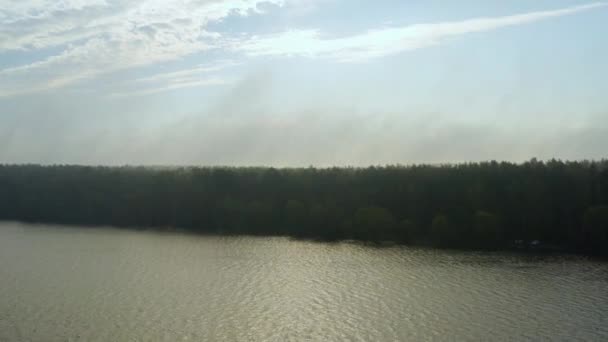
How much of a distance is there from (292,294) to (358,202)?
55.0 feet

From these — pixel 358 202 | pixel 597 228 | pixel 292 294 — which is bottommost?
pixel 292 294

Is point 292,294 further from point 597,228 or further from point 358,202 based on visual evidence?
point 597,228

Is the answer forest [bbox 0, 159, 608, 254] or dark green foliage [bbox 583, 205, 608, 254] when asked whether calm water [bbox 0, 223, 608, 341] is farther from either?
forest [bbox 0, 159, 608, 254]

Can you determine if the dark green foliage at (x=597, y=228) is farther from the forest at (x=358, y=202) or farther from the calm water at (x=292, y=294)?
the calm water at (x=292, y=294)

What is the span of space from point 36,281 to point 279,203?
19.2 meters

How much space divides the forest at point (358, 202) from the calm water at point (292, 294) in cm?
370

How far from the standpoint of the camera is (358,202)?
1388 inches

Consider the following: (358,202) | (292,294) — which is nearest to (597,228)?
(358,202)

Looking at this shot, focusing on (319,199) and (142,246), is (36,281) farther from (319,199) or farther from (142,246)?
(319,199)

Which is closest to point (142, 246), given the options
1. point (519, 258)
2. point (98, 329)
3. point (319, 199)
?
point (319, 199)

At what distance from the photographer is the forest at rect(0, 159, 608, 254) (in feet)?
100

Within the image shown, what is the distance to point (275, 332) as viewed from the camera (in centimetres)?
1507

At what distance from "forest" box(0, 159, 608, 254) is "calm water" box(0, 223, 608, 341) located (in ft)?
12.1

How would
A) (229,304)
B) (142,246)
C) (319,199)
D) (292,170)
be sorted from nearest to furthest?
→ (229,304) < (142,246) < (319,199) < (292,170)
